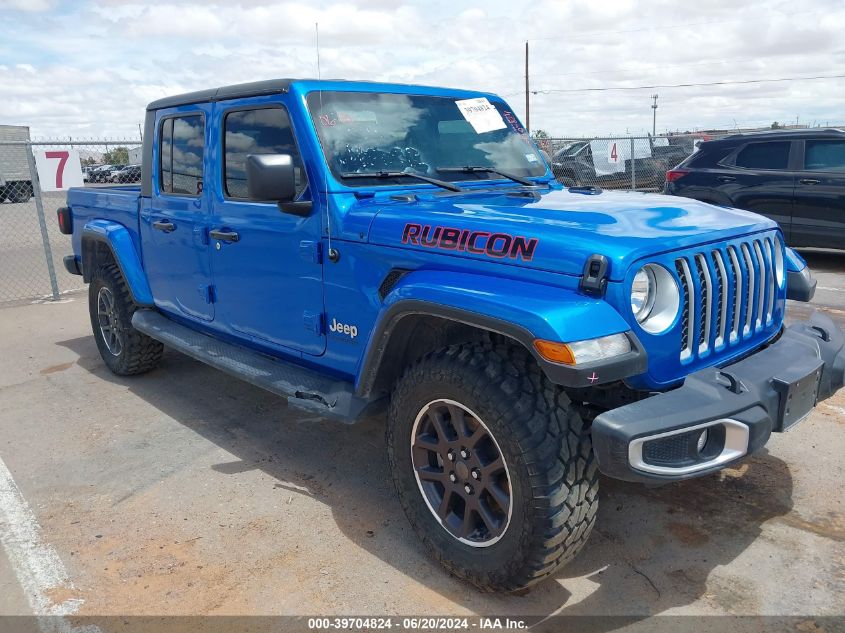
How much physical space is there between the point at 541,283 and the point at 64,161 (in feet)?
25.8

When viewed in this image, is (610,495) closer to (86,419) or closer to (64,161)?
(86,419)

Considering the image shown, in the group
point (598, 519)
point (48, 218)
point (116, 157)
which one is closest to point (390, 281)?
point (598, 519)

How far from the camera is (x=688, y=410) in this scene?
7.63 ft

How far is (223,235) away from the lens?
12.9 feet

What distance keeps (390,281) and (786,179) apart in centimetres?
728

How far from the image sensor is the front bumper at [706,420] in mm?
2260

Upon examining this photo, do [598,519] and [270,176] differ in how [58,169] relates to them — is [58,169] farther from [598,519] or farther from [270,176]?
[598,519]

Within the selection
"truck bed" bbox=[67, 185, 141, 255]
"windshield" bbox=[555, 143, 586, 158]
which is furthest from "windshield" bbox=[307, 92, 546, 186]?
"windshield" bbox=[555, 143, 586, 158]

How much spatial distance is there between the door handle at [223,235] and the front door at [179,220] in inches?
5.1

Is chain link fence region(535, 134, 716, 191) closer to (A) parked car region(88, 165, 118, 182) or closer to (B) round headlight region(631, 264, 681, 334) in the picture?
(A) parked car region(88, 165, 118, 182)

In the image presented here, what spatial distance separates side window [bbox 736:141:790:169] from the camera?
8648 millimetres

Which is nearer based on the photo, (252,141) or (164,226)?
(252,141)

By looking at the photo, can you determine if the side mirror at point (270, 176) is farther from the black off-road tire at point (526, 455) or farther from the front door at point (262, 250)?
the black off-road tire at point (526, 455)

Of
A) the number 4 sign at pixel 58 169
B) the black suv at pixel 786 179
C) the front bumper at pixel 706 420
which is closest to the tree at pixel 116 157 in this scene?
the number 4 sign at pixel 58 169
